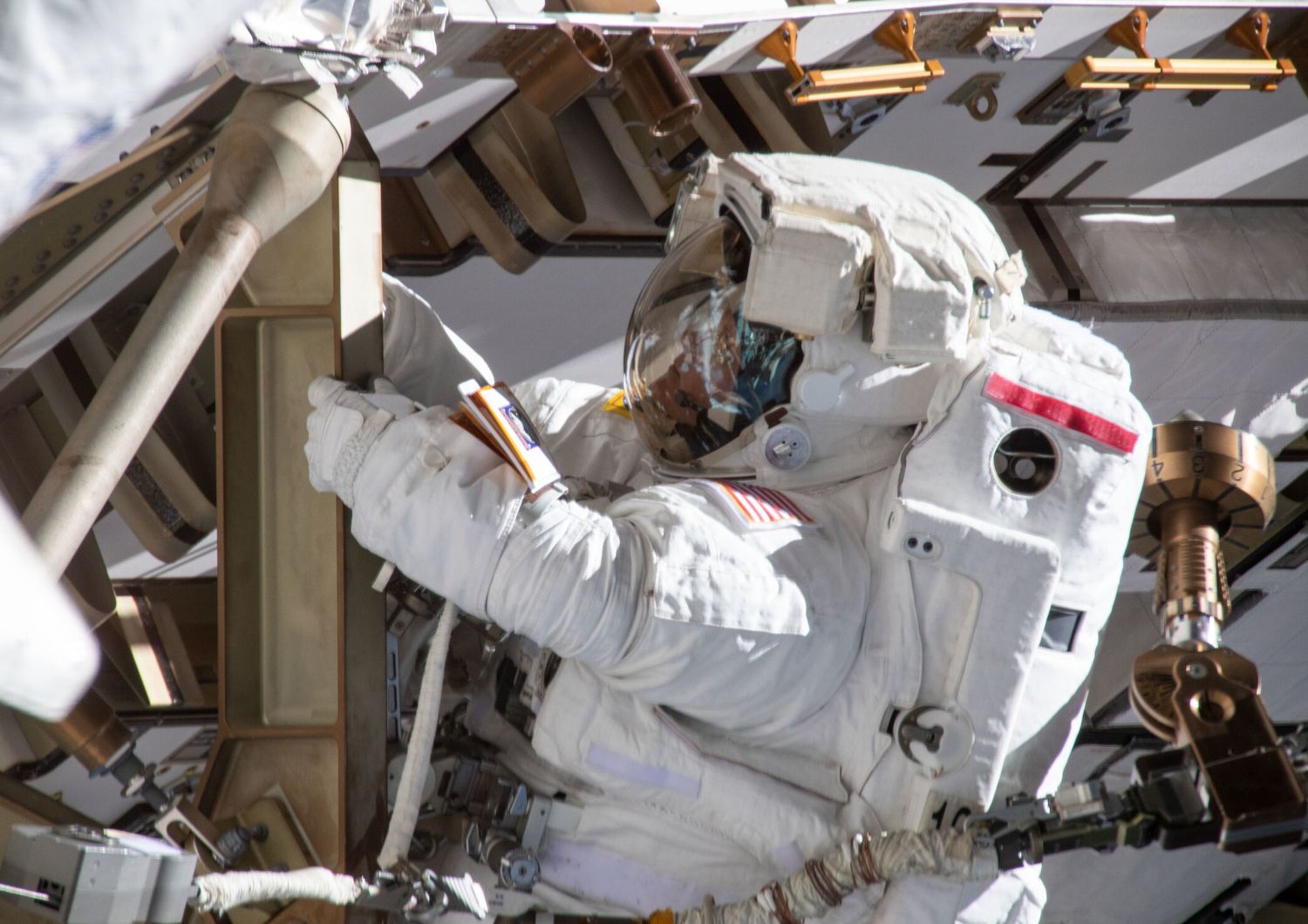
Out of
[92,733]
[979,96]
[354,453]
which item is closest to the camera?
[354,453]

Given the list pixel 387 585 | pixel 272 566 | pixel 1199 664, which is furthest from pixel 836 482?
pixel 272 566

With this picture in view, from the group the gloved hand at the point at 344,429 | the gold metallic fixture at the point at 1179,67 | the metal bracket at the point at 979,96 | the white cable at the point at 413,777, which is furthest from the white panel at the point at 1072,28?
the white cable at the point at 413,777

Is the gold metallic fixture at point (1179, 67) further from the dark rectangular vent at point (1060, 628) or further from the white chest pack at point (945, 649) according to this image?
the dark rectangular vent at point (1060, 628)

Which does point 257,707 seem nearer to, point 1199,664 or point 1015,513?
point 1015,513

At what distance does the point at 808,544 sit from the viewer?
6.24 feet

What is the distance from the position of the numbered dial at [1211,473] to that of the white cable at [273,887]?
1393 millimetres

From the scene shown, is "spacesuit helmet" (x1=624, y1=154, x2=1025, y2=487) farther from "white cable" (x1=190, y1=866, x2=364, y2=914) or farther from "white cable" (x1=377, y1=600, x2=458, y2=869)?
"white cable" (x1=190, y1=866, x2=364, y2=914)

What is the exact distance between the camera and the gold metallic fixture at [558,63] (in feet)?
7.43

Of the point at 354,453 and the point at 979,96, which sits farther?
the point at 979,96

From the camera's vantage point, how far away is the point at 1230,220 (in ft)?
11.7

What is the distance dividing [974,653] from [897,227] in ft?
2.00

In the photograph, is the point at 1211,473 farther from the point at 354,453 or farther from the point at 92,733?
the point at 92,733

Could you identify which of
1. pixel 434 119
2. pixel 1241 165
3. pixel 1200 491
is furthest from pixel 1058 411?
pixel 1241 165

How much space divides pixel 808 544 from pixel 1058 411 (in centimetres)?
41
